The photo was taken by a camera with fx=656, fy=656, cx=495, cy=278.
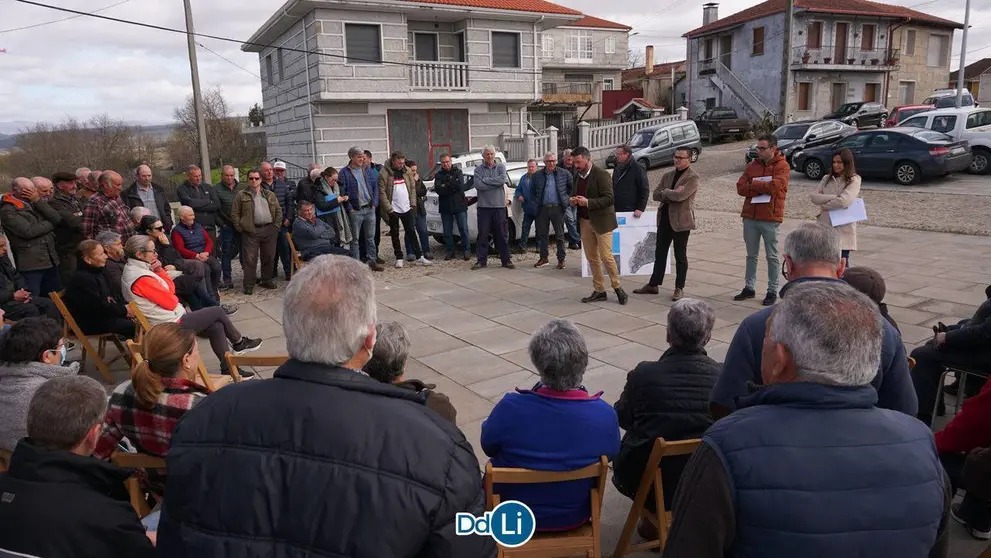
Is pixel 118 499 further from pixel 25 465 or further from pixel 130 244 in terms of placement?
pixel 130 244

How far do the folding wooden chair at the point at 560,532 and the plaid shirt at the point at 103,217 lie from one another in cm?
608

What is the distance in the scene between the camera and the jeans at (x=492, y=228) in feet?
30.5

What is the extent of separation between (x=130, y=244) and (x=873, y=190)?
1579cm

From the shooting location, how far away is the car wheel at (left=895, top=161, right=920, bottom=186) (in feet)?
51.2

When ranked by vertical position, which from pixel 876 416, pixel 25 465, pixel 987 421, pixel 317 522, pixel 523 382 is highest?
pixel 876 416

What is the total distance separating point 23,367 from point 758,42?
3909cm

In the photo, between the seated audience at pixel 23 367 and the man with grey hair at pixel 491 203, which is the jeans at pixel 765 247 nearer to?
the man with grey hair at pixel 491 203

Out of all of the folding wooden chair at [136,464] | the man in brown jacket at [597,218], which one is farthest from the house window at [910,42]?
the folding wooden chair at [136,464]

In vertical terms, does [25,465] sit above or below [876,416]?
below

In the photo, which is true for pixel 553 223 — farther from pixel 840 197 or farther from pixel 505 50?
pixel 505 50

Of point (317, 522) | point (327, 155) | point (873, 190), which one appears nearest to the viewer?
point (317, 522)

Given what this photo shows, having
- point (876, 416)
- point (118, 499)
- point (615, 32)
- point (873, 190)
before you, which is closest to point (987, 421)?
point (876, 416)

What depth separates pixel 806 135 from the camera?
20.0 meters

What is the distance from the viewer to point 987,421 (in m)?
2.81
